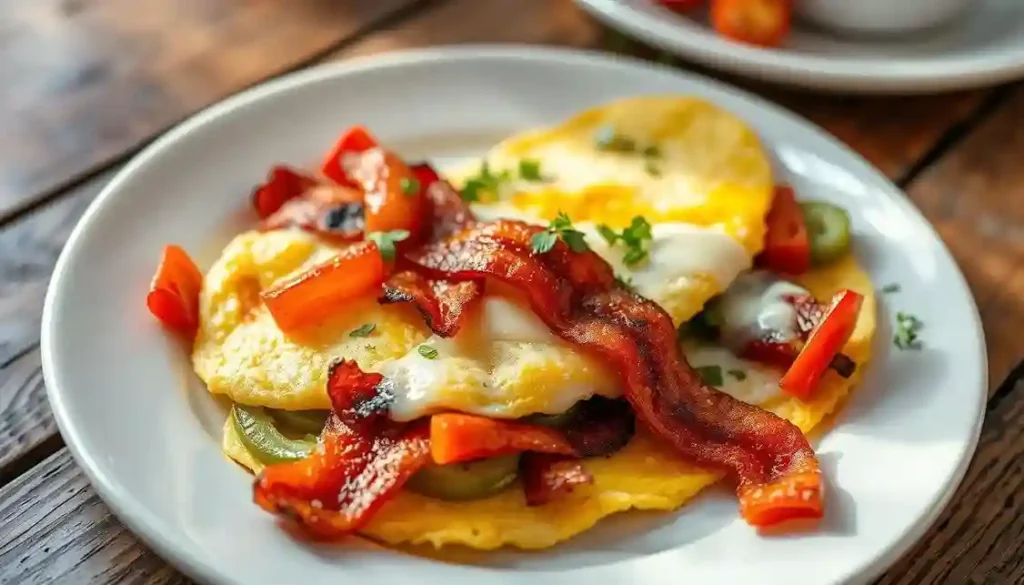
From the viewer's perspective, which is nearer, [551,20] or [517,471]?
[517,471]

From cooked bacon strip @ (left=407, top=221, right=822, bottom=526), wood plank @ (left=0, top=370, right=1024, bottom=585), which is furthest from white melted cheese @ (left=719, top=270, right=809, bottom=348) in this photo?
wood plank @ (left=0, top=370, right=1024, bottom=585)

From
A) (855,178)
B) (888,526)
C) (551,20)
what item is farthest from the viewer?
(551,20)

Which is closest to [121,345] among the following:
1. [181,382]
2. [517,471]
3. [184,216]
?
[181,382]

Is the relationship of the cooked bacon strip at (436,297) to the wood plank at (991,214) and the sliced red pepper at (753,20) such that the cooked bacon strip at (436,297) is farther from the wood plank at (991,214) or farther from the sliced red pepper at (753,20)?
the sliced red pepper at (753,20)

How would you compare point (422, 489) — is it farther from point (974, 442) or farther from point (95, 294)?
point (974, 442)

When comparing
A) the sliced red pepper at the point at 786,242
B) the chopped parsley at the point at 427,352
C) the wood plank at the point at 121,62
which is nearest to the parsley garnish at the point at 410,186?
the chopped parsley at the point at 427,352

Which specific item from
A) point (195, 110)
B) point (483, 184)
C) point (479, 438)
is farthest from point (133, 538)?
point (195, 110)
